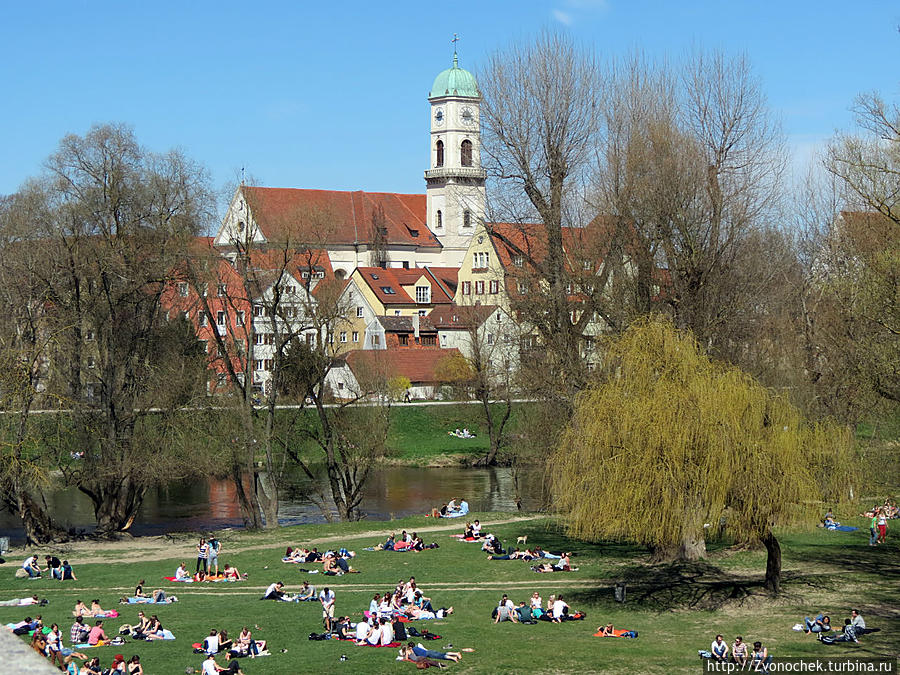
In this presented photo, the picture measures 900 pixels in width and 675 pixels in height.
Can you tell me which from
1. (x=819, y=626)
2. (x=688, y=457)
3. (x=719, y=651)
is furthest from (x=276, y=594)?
(x=819, y=626)

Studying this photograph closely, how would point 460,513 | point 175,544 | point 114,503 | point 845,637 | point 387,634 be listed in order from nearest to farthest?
point 845,637
point 387,634
point 175,544
point 114,503
point 460,513

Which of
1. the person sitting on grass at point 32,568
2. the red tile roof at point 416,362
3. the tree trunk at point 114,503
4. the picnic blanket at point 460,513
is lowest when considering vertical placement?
the person sitting on grass at point 32,568

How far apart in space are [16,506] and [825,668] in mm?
29859

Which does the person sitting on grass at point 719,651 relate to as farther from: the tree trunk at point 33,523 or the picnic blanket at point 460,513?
the tree trunk at point 33,523

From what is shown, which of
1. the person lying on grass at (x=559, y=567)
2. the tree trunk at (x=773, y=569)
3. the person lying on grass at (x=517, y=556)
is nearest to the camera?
the tree trunk at (x=773, y=569)

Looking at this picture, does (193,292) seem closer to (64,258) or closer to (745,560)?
(64,258)

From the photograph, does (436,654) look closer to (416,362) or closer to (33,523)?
(33,523)

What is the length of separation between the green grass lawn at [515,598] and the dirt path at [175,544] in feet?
0.47

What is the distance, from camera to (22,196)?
193 feet

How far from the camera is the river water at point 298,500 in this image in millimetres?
48000

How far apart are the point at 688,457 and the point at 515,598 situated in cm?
717

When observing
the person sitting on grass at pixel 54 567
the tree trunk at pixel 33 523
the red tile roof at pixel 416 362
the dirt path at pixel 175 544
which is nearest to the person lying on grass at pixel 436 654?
the person sitting on grass at pixel 54 567

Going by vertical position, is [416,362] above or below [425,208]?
below

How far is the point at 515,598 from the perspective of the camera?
2836 centimetres
